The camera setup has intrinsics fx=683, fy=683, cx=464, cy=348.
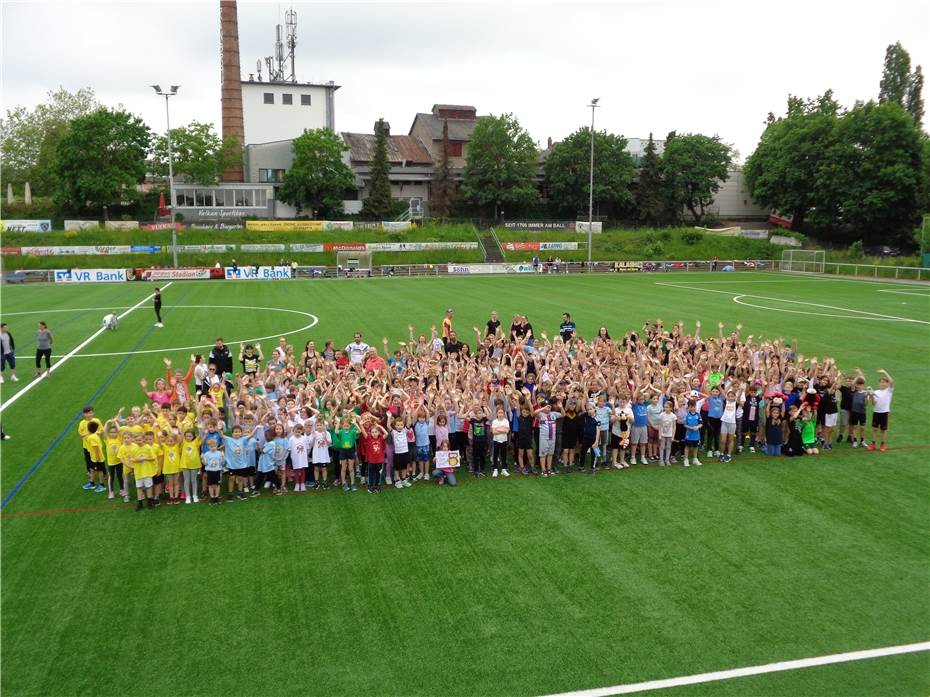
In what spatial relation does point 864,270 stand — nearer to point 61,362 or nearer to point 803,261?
point 803,261

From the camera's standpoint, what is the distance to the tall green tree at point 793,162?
6881cm

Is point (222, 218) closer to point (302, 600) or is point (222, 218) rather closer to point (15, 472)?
point (15, 472)

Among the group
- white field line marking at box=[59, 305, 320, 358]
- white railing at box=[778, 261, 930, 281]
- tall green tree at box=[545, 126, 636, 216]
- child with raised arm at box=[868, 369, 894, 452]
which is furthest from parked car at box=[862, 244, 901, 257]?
child with raised arm at box=[868, 369, 894, 452]

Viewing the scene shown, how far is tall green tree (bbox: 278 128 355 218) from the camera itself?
73.0 meters

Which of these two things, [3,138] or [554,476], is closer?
[554,476]

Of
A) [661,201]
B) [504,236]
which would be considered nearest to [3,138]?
[504,236]

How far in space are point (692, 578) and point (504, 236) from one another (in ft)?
208

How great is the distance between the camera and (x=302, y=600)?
810cm

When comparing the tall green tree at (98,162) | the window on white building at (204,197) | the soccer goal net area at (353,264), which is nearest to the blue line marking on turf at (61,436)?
the soccer goal net area at (353,264)

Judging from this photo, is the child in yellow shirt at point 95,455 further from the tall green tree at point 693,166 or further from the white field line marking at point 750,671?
the tall green tree at point 693,166

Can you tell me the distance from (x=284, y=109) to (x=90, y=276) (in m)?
40.4

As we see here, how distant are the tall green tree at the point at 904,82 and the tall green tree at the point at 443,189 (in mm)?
50889

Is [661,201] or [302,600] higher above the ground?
[661,201]

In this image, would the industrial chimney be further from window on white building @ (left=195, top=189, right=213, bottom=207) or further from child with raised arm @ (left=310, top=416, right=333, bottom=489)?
child with raised arm @ (left=310, top=416, right=333, bottom=489)
